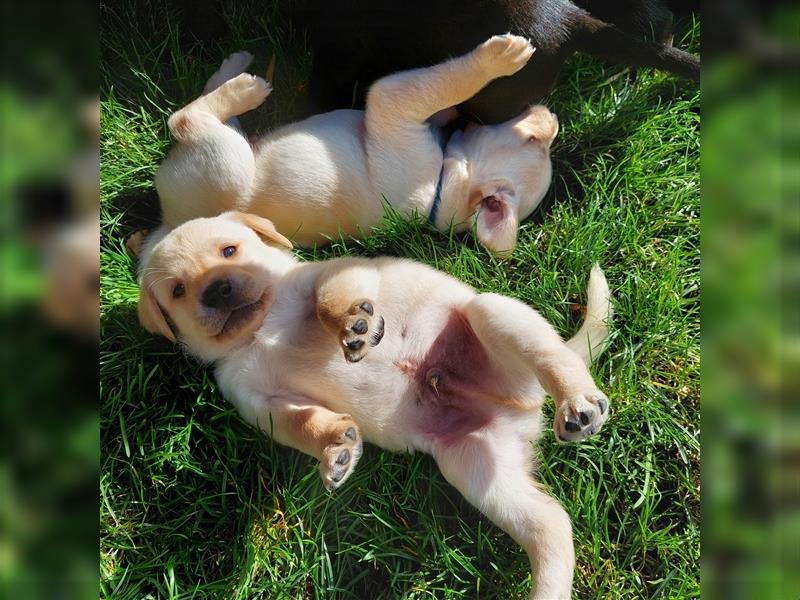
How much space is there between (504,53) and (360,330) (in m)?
1.24

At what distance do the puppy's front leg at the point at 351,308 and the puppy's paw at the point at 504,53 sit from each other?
956 millimetres

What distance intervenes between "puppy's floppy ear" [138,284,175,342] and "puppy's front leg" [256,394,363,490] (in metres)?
0.46

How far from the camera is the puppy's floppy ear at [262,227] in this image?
2.85m

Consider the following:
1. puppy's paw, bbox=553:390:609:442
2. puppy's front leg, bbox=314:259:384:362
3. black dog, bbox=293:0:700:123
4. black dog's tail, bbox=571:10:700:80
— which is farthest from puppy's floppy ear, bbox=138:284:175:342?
black dog's tail, bbox=571:10:700:80

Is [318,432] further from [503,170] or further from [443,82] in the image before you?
[443,82]

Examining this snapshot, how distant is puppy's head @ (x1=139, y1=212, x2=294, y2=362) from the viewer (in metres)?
2.66

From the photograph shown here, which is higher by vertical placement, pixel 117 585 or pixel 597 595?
pixel 597 595

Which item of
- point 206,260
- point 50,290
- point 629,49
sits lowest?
point 206,260

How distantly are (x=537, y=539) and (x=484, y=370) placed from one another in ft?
1.99

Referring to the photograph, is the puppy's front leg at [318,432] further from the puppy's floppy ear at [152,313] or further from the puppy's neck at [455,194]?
the puppy's neck at [455,194]

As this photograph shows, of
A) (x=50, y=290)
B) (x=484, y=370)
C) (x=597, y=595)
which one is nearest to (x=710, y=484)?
(x=50, y=290)

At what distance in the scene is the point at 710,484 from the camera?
80cm

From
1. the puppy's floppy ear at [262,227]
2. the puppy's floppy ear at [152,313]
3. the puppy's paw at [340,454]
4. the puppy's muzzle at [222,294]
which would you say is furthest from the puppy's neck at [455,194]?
the puppy's floppy ear at [152,313]

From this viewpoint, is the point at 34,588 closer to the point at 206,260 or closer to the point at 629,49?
the point at 206,260
